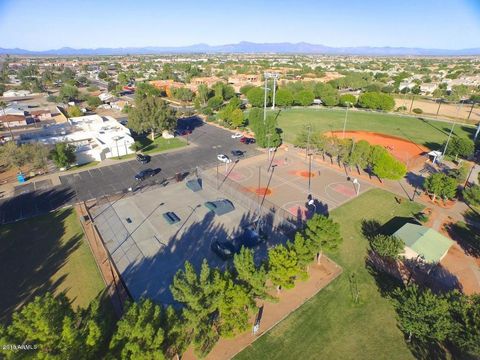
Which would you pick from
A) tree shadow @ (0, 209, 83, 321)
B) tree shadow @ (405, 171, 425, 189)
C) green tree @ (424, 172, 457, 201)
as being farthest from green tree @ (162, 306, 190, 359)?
tree shadow @ (405, 171, 425, 189)

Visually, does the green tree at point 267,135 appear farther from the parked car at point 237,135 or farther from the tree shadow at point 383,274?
the tree shadow at point 383,274

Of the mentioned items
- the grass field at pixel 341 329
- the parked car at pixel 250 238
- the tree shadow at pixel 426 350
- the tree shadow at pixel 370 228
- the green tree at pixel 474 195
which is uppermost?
the green tree at pixel 474 195

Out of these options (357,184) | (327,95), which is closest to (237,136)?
(357,184)

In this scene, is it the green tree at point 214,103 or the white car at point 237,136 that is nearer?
the white car at point 237,136

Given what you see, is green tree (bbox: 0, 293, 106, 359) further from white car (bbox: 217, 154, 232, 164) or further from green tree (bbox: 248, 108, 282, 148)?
green tree (bbox: 248, 108, 282, 148)

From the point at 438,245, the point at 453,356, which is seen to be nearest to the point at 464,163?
the point at 438,245

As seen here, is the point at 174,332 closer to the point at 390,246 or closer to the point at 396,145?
the point at 390,246

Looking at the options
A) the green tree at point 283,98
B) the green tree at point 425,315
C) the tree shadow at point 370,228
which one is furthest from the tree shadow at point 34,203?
the green tree at point 283,98
